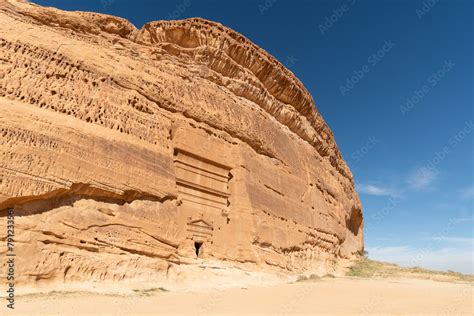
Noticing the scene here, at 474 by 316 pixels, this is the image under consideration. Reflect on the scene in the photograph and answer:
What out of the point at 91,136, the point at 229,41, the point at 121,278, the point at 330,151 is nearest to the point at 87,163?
the point at 91,136

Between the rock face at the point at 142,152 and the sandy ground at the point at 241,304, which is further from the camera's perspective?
the rock face at the point at 142,152

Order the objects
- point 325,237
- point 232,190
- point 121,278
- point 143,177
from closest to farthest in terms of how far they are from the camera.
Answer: point 121,278 < point 143,177 < point 232,190 < point 325,237

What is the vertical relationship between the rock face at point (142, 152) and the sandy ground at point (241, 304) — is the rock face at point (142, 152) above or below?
above

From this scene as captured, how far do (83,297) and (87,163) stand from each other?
3.59 m

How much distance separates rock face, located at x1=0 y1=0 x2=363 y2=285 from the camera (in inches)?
396

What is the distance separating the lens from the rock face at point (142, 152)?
33.0 feet

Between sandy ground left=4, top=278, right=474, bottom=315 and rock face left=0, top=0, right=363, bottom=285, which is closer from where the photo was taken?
sandy ground left=4, top=278, right=474, bottom=315

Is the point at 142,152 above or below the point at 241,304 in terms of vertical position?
above

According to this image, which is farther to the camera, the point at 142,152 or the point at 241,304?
the point at 142,152

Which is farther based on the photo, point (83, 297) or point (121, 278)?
point (121, 278)

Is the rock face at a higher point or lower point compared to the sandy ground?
higher

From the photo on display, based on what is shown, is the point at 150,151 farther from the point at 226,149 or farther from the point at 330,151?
the point at 330,151

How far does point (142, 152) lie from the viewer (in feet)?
41.6

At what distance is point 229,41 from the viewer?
18000 millimetres
